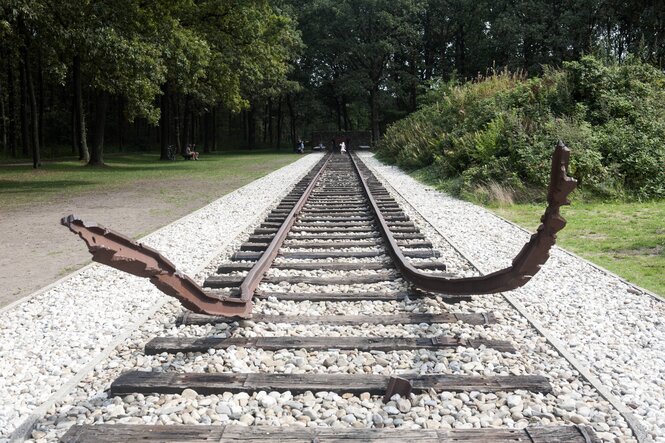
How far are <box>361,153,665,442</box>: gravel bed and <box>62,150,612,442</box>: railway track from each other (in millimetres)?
485

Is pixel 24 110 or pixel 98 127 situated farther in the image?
pixel 24 110

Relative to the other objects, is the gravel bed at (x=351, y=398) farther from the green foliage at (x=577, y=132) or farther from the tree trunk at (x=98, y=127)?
the tree trunk at (x=98, y=127)

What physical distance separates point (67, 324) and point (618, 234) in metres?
7.55

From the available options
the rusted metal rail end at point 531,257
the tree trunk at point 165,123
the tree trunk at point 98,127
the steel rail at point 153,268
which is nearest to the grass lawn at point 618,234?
the rusted metal rail end at point 531,257

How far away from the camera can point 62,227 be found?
9414 millimetres

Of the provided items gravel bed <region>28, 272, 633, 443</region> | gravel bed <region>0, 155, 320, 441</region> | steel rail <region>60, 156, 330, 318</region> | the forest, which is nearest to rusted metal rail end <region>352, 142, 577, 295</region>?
Result: gravel bed <region>28, 272, 633, 443</region>

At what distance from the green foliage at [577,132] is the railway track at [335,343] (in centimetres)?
730

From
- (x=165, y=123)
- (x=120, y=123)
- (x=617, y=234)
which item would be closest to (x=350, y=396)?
(x=617, y=234)

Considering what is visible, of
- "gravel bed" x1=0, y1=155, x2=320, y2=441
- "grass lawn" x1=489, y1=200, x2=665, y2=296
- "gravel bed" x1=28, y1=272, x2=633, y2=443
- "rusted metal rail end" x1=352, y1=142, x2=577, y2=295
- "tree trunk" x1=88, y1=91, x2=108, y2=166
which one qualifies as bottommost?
"gravel bed" x1=0, y1=155, x2=320, y2=441

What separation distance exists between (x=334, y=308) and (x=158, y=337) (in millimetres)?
1482

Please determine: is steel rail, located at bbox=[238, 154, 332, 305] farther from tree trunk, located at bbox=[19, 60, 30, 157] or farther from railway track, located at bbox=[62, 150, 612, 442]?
tree trunk, located at bbox=[19, 60, 30, 157]

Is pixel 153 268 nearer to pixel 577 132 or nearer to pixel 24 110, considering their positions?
pixel 577 132

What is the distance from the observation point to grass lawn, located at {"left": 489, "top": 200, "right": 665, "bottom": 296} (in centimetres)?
625

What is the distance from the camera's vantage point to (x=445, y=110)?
22.0 m
